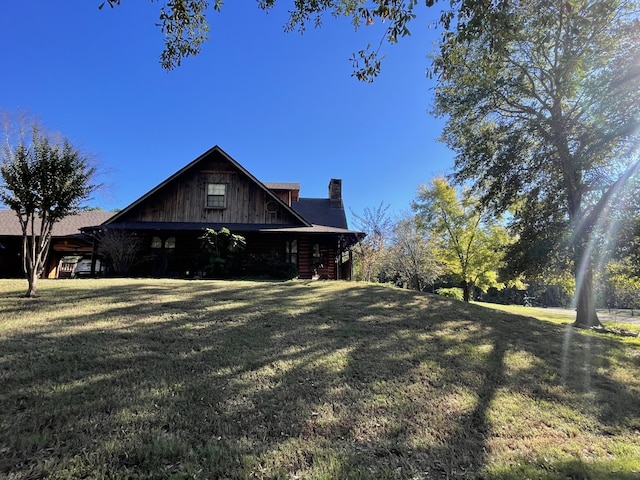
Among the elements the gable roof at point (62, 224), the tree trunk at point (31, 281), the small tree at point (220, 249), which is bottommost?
the tree trunk at point (31, 281)

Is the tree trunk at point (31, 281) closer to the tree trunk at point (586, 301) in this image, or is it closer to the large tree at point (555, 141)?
the large tree at point (555, 141)

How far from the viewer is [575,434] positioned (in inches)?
176

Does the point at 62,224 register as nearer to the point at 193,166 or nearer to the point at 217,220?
the point at 193,166

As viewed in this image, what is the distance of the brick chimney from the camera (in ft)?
80.2

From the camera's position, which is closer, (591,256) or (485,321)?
(485,321)

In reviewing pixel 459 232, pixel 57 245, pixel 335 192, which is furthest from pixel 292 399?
pixel 57 245

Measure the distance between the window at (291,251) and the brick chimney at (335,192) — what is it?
6455 millimetres

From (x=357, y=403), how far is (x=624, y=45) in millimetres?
15076

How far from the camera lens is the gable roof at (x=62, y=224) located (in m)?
22.5

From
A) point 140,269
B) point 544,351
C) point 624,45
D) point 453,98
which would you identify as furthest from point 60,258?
point 624,45

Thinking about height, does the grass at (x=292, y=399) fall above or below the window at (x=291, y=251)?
below

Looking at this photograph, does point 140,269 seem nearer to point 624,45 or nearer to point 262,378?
point 262,378

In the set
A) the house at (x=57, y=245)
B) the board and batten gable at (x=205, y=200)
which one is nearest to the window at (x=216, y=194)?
the board and batten gable at (x=205, y=200)

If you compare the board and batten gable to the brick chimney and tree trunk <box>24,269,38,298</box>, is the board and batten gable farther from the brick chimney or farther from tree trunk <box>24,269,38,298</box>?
tree trunk <box>24,269,38,298</box>
